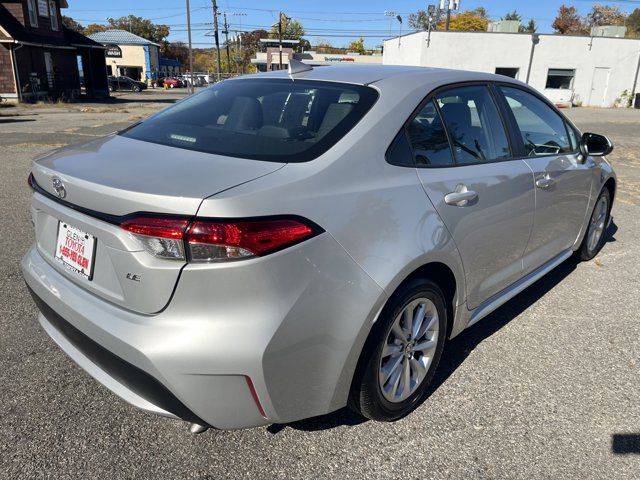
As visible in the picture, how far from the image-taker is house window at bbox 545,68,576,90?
3459 cm

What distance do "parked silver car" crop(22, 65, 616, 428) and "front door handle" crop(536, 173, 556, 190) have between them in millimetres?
229

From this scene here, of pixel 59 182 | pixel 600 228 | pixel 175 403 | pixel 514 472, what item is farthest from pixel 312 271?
pixel 600 228

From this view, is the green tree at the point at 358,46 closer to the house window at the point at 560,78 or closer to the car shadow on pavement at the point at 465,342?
the house window at the point at 560,78

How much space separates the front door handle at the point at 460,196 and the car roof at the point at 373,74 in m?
0.60

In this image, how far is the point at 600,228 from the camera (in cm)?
487

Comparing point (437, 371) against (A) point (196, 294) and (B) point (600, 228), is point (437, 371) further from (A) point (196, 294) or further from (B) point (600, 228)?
(B) point (600, 228)

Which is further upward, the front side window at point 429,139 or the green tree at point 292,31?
the green tree at point 292,31

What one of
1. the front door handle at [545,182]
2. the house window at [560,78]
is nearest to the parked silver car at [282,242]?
the front door handle at [545,182]

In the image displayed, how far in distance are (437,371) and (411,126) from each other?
1433mm

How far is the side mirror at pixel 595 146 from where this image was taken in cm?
391

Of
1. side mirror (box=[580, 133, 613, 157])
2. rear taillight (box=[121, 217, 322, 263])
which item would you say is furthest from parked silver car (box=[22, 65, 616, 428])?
side mirror (box=[580, 133, 613, 157])

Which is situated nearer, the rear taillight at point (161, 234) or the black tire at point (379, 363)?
the rear taillight at point (161, 234)

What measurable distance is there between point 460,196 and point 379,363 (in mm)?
912

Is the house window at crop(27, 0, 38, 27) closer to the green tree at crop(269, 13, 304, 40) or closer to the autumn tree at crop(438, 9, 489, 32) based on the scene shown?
the autumn tree at crop(438, 9, 489, 32)
